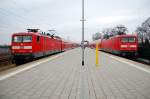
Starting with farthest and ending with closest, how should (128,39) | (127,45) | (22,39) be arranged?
(128,39)
(127,45)
(22,39)

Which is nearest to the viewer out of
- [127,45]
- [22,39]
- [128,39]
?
[22,39]

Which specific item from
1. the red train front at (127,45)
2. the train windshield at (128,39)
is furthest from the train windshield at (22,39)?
the train windshield at (128,39)

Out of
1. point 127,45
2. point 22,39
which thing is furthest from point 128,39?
point 22,39

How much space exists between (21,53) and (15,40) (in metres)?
1.55

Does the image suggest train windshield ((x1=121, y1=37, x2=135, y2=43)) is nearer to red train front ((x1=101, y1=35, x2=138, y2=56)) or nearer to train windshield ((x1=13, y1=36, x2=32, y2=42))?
red train front ((x1=101, y1=35, x2=138, y2=56))

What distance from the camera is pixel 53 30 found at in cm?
5222

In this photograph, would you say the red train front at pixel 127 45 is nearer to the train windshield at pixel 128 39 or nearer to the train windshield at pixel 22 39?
the train windshield at pixel 128 39

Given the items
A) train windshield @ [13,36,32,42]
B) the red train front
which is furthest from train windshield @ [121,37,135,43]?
train windshield @ [13,36,32,42]

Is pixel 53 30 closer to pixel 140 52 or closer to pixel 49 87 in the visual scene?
pixel 140 52

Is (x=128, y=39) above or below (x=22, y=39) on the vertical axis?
above

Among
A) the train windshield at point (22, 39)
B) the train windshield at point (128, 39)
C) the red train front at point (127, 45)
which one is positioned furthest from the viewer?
the train windshield at point (128, 39)

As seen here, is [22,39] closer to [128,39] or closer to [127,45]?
[127,45]

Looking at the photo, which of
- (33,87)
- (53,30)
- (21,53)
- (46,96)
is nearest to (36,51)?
(21,53)

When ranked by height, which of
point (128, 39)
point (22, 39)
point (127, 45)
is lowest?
point (127, 45)
